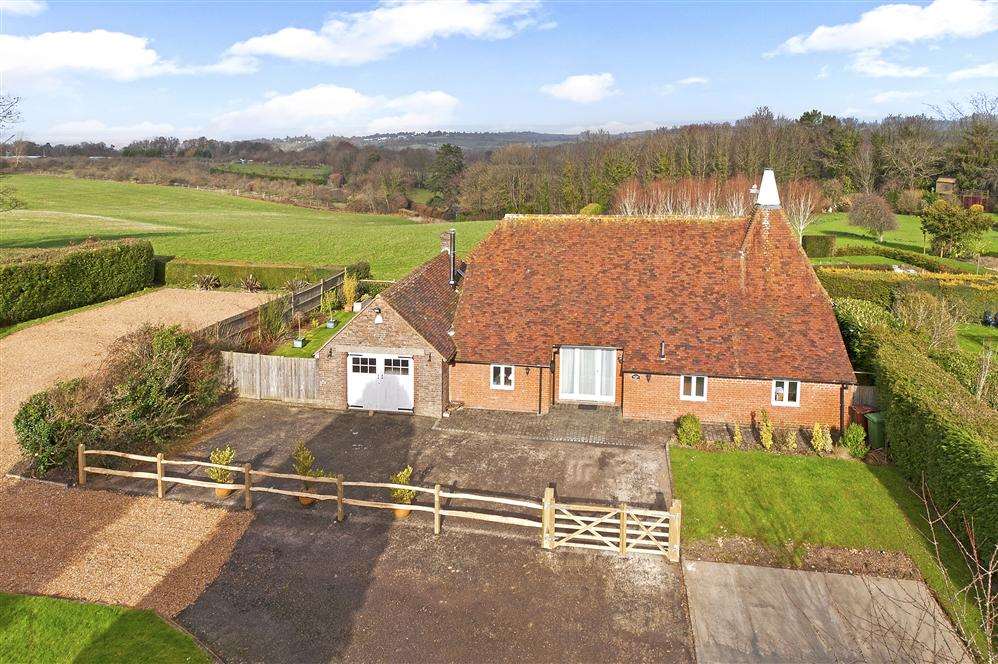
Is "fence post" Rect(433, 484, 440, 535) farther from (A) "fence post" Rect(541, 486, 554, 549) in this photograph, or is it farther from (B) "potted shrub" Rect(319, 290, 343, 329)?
(B) "potted shrub" Rect(319, 290, 343, 329)

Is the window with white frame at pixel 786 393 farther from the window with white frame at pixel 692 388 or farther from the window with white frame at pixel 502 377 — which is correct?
the window with white frame at pixel 502 377

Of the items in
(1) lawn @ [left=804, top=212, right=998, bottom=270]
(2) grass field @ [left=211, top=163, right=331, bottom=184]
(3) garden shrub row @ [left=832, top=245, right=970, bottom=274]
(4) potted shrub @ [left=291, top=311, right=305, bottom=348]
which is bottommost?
(4) potted shrub @ [left=291, top=311, right=305, bottom=348]

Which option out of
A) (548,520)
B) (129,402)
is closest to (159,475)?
(129,402)

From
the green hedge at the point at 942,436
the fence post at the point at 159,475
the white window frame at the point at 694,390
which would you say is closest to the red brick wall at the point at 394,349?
the fence post at the point at 159,475

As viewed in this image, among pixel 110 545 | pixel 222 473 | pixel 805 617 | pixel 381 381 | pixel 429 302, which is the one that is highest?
pixel 429 302

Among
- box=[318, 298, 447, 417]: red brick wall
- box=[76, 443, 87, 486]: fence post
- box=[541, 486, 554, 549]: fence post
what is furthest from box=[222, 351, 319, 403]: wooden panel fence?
box=[541, 486, 554, 549]: fence post

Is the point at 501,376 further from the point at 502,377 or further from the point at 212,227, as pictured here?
the point at 212,227

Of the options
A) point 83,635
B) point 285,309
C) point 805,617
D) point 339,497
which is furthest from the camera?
point 285,309
